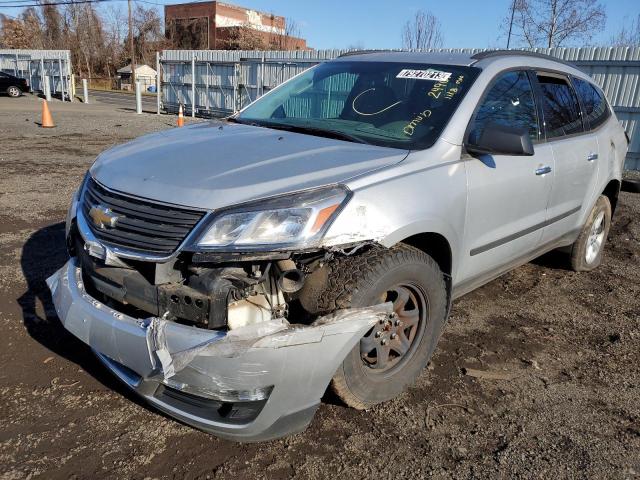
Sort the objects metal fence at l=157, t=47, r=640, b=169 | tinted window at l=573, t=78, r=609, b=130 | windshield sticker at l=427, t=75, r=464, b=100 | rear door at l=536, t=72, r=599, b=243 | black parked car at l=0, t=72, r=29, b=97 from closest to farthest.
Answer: windshield sticker at l=427, t=75, r=464, b=100
rear door at l=536, t=72, r=599, b=243
tinted window at l=573, t=78, r=609, b=130
metal fence at l=157, t=47, r=640, b=169
black parked car at l=0, t=72, r=29, b=97

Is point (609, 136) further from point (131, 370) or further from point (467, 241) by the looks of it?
point (131, 370)

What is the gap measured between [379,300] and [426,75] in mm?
1723

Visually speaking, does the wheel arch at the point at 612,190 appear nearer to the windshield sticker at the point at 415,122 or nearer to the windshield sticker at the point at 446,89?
the windshield sticker at the point at 446,89

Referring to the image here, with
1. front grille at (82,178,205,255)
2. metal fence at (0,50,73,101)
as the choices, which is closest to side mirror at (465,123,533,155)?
front grille at (82,178,205,255)

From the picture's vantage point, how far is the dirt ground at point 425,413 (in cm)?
241

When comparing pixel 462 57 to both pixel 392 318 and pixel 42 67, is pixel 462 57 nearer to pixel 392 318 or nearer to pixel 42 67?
pixel 392 318

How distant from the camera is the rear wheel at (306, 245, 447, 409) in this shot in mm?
2396

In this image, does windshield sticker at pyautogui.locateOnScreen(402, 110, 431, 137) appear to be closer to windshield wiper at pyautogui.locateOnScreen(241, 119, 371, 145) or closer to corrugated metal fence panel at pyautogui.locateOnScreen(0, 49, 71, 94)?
windshield wiper at pyautogui.locateOnScreen(241, 119, 371, 145)

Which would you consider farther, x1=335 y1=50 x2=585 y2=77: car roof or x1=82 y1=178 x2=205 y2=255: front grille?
x1=335 y1=50 x2=585 y2=77: car roof

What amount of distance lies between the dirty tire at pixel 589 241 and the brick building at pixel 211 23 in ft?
165

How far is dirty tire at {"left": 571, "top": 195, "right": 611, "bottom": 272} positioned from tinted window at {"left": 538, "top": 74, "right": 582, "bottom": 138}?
0.97 m

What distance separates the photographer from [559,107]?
4.12 m

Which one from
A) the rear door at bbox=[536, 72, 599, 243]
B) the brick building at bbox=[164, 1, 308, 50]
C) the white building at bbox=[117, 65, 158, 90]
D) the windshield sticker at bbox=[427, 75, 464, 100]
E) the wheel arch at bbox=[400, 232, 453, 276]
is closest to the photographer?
the wheel arch at bbox=[400, 232, 453, 276]

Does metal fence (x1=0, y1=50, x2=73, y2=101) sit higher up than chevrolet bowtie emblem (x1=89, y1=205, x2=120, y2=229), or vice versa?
chevrolet bowtie emblem (x1=89, y1=205, x2=120, y2=229)
